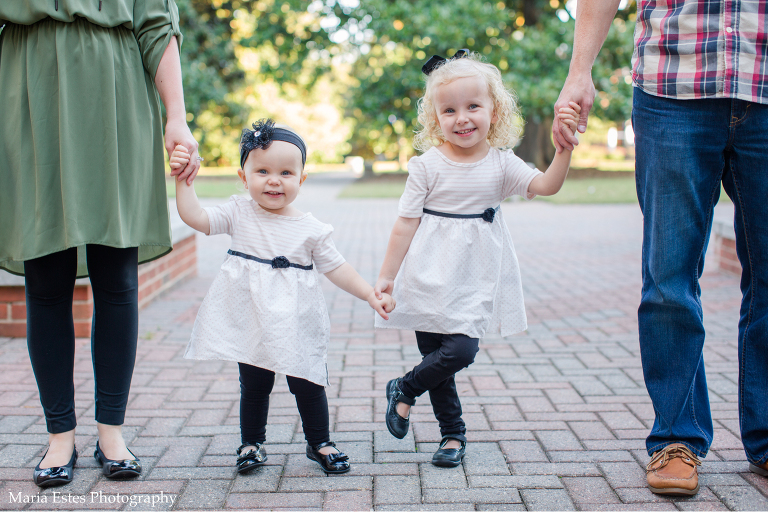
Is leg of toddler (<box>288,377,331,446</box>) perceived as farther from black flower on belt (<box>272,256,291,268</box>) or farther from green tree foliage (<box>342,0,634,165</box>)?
green tree foliage (<box>342,0,634,165</box>)

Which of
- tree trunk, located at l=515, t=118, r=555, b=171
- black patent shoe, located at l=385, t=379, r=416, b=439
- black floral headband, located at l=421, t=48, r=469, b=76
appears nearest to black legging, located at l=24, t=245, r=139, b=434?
black patent shoe, located at l=385, t=379, r=416, b=439

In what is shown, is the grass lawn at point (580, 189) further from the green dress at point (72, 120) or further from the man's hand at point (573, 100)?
the green dress at point (72, 120)

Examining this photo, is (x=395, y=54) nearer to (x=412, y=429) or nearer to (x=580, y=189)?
(x=580, y=189)

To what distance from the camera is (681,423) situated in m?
2.12

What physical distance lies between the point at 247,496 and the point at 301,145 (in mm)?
1106

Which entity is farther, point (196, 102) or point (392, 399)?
point (196, 102)

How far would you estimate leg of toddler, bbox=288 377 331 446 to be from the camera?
7.23ft

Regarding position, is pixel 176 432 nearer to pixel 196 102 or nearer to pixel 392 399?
pixel 392 399

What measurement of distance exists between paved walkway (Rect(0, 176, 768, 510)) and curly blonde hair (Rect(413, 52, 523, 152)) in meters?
1.10

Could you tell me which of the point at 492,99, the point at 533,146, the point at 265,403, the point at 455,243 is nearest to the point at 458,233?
the point at 455,243

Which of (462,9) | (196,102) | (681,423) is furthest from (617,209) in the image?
(196,102)

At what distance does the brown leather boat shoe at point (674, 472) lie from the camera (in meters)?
2.01

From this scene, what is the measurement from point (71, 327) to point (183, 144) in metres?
0.70

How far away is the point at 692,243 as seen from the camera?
2.03 metres
